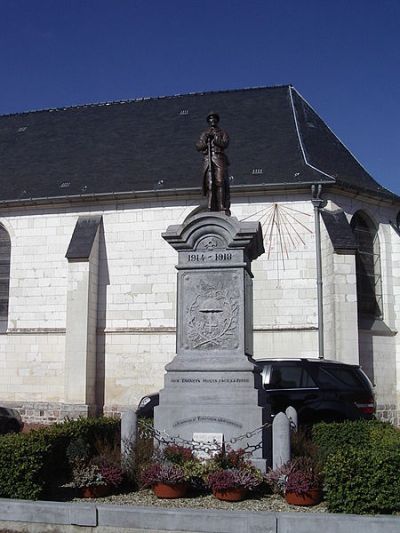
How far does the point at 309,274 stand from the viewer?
17.8 metres

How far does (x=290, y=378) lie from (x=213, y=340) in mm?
3266

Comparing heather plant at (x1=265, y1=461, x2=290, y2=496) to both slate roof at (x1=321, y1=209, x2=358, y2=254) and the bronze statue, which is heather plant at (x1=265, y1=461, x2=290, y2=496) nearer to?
the bronze statue

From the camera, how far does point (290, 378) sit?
451 inches

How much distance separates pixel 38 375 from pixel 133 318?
10.9 feet

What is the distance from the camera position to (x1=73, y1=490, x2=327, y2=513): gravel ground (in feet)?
22.0

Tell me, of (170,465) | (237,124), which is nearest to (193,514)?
(170,465)

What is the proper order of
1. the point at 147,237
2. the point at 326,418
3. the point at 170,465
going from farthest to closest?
the point at 147,237
the point at 326,418
the point at 170,465

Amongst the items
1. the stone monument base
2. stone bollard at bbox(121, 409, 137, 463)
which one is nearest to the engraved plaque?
the stone monument base

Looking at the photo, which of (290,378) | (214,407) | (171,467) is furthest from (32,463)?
(290,378)

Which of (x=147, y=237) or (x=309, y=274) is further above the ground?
(x=147, y=237)

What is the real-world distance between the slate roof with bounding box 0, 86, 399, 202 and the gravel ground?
11929 millimetres

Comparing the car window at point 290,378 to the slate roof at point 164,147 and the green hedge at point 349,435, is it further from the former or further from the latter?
the slate roof at point 164,147

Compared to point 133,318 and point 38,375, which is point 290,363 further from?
point 38,375

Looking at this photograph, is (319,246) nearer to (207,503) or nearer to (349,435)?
(349,435)
